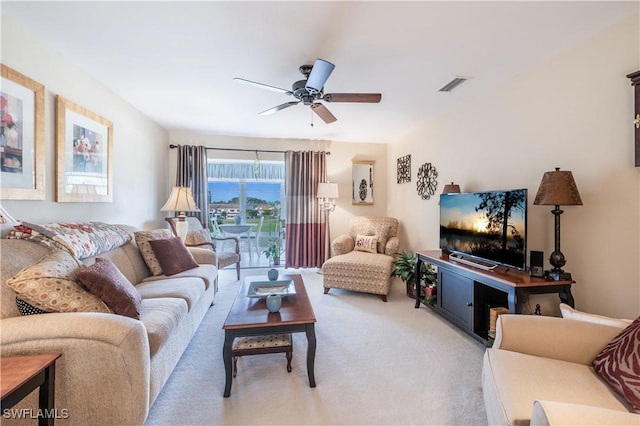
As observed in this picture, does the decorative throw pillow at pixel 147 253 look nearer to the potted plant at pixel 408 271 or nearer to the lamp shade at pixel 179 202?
the lamp shade at pixel 179 202

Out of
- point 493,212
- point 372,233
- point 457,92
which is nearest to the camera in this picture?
point 493,212

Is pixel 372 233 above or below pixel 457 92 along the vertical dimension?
below

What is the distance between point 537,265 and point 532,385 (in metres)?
1.23

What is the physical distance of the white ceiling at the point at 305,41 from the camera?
1.60m

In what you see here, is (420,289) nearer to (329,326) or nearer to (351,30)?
(329,326)

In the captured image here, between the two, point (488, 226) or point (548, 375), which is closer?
point (548, 375)

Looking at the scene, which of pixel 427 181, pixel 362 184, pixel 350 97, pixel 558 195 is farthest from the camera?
pixel 362 184

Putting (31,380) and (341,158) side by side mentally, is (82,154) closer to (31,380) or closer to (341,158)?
(31,380)

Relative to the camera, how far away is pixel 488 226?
2.32 m

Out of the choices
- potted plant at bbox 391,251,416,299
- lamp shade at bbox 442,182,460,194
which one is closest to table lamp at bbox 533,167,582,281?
lamp shade at bbox 442,182,460,194

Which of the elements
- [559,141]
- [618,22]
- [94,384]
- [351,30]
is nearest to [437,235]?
[559,141]

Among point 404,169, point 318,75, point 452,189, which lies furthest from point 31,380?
point 404,169

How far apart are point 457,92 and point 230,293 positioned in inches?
143

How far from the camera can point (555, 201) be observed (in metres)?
1.75
